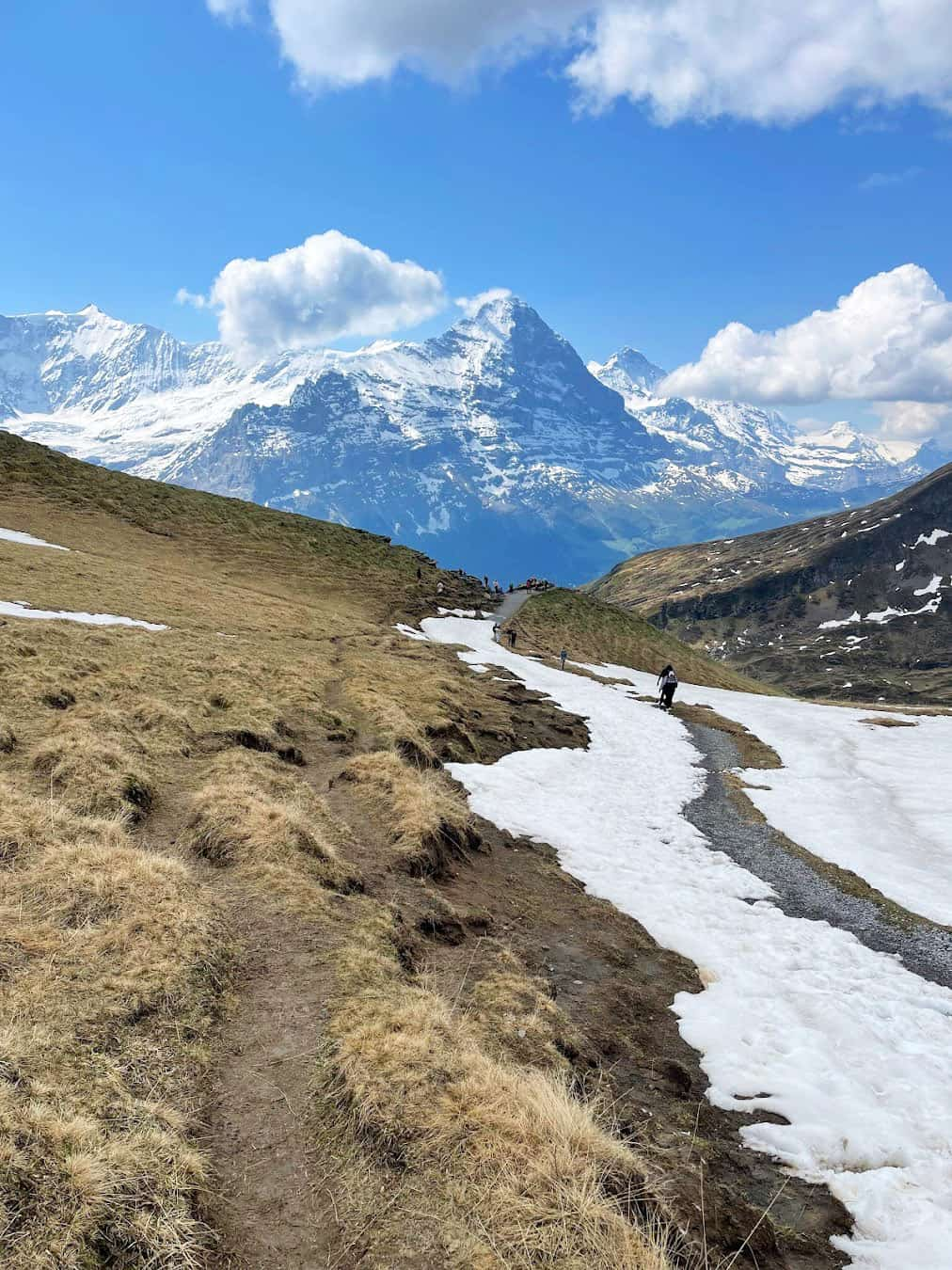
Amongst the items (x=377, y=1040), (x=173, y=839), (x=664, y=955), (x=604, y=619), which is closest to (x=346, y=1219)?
(x=377, y=1040)

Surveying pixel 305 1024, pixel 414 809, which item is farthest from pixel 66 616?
pixel 305 1024

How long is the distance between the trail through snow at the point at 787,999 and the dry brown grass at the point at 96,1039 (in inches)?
298

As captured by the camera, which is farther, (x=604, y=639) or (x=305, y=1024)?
(x=604, y=639)

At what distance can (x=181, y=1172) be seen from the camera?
5895mm

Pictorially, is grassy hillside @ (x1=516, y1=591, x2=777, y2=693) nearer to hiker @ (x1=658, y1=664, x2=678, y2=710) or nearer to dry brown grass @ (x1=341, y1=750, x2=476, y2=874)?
hiker @ (x1=658, y1=664, x2=678, y2=710)

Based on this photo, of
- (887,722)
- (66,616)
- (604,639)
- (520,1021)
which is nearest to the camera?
(520,1021)

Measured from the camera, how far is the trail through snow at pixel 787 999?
8539 millimetres

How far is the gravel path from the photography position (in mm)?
15344

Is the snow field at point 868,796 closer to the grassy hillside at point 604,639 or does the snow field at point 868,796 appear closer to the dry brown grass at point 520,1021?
the dry brown grass at point 520,1021

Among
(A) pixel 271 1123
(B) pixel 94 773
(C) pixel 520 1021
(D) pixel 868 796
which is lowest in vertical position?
(C) pixel 520 1021

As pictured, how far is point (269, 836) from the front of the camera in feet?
42.8

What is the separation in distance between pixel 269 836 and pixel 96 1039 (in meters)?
5.79

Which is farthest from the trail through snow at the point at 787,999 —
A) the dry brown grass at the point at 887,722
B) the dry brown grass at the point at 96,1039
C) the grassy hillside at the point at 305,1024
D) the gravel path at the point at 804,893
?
the dry brown grass at the point at 887,722

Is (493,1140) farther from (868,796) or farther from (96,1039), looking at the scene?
(868,796)
